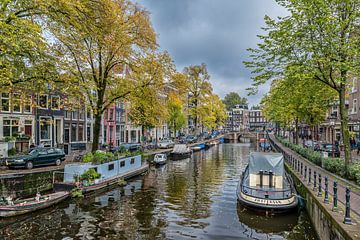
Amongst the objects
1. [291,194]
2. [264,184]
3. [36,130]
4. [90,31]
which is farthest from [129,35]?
[36,130]

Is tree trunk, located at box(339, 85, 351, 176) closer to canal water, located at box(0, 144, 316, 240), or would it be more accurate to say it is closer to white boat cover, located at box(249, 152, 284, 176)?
white boat cover, located at box(249, 152, 284, 176)

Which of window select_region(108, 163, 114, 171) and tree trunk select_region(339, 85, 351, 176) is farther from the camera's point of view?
window select_region(108, 163, 114, 171)

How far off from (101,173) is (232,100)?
160 metres

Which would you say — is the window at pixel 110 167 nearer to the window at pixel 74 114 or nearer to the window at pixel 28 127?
the window at pixel 28 127

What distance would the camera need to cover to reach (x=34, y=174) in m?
21.7

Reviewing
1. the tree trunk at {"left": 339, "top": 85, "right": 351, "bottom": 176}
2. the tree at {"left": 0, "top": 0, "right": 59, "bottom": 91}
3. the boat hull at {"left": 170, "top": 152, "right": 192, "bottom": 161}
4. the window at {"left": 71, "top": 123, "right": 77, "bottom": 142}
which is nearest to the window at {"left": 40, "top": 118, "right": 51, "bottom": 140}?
the window at {"left": 71, "top": 123, "right": 77, "bottom": 142}

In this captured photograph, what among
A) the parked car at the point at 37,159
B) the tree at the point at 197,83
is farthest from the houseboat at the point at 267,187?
the tree at the point at 197,83

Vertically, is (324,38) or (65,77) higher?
(324,38)

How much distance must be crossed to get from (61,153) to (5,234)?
1497 centimetres

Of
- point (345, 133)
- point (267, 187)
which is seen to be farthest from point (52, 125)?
point (345, 133)

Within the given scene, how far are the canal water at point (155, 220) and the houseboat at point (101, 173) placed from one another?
93 centimetres

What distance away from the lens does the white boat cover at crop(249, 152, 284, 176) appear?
1809 cm

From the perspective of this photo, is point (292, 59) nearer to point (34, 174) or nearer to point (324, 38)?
point (324, 38)

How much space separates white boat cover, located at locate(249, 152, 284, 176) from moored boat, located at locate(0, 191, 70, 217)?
11854mm
